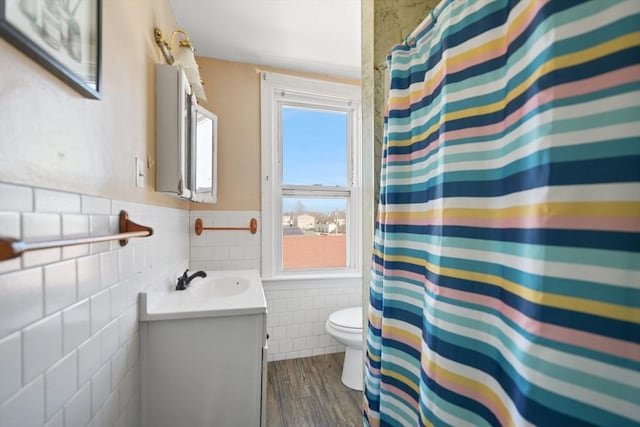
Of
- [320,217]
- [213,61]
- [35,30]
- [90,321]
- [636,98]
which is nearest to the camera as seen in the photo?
[636,98]

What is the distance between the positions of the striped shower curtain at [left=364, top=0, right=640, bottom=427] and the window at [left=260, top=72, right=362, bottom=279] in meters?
1.53

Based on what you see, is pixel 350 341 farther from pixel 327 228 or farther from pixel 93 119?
pixel 93 119

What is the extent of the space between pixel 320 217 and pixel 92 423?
1864 mm

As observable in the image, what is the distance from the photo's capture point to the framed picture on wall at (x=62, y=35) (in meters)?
0.47

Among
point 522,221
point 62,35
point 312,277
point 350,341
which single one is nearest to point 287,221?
point 312,277

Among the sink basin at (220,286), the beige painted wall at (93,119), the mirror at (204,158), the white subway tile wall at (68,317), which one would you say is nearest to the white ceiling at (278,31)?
the beige painted wall at (93,119)

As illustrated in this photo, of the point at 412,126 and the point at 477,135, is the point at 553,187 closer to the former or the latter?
the point at 477,135

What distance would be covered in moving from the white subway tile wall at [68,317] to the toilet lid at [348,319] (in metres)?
1.19

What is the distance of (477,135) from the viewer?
609 millimetres

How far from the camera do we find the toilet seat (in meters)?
1.80

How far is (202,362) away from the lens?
1159mm

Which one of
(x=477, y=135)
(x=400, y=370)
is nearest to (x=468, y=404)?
(x=400, y=370)

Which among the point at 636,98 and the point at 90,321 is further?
the point at 90,321

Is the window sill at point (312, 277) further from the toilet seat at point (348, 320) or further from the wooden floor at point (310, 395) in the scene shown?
the wooden floor at point (310, 395)
